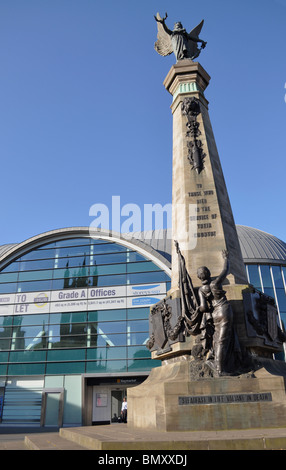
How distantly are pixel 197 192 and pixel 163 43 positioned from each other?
720 centimetres

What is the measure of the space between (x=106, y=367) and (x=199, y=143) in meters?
20.9

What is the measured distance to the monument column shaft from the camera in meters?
9.41

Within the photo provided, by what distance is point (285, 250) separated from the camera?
110ft

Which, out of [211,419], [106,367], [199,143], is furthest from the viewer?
[106,367]

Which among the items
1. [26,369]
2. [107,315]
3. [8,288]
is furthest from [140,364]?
[8,288]

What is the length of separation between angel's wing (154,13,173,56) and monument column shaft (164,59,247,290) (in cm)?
171

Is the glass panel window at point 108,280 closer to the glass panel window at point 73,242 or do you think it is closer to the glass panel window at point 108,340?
the glass panel window at point 73,242

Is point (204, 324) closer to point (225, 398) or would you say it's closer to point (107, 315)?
point (225, 398)

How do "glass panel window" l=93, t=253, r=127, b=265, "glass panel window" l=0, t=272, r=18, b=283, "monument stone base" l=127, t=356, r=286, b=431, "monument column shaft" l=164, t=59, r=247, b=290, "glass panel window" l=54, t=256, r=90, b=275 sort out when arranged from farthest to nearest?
"glass panel window" l=0, t=272, r=18, b=283
"glass panel window" l=54, t=256, r=90, b=275
"glass panel window" l=93, t=253, r=127, b=265
"monument column shaft" l=164, t=59, r=247, b=290
"monument stone base" l=127, t=356, r=286, b=431

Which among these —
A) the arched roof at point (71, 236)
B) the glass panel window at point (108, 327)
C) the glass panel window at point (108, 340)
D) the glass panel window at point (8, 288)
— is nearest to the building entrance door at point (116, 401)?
the glass panel window at point (108, 340)

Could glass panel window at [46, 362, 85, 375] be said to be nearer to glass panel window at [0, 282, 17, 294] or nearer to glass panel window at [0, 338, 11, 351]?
glass panel window at [0, 338, 11, 351]

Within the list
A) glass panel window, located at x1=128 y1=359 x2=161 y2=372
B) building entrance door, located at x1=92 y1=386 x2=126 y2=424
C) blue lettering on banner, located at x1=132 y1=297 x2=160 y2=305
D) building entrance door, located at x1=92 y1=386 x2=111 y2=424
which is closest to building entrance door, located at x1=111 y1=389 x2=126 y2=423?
building entrance door, located at x1=92 y1=386 x2=126 y2=424
